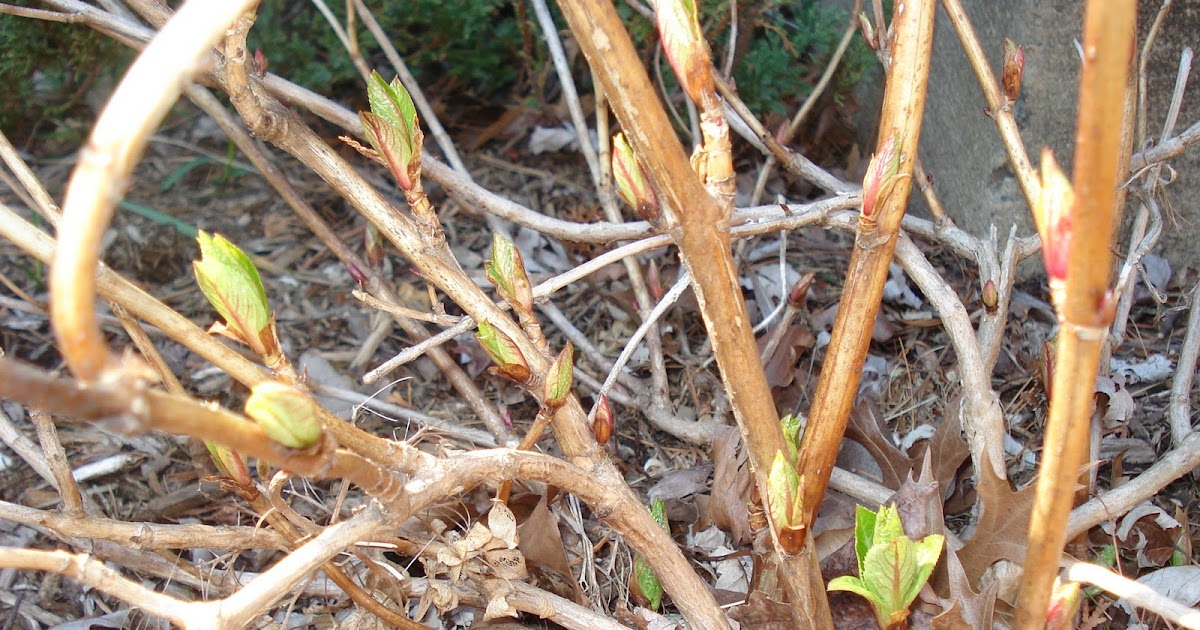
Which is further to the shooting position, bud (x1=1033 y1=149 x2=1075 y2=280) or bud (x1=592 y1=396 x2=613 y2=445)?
bud (x1=592 y1=396 x2=613 y2=445)

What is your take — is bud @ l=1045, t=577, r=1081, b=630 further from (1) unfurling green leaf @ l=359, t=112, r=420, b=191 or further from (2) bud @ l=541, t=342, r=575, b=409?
(1) unfurling green leaf @ l=359, t=112, r=420, b=191

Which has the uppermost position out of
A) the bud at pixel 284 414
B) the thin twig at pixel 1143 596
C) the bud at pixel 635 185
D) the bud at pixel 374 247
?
the bud at pixel 635 185

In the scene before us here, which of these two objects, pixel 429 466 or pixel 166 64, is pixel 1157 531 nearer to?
pixel 429 466

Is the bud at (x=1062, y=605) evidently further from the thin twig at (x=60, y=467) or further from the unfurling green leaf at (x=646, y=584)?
the thin twig at (x=60, y=467)

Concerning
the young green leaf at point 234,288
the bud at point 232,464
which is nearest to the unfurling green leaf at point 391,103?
the young green leaf at point 234,288

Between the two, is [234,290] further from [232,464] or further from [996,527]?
[996,527]

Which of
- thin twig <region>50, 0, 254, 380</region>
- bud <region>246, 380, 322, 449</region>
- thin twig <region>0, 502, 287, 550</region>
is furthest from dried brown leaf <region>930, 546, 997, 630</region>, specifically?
thin twig <region>50, 0, 254, 380</region>

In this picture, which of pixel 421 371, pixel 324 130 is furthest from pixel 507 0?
pixel 421 371
